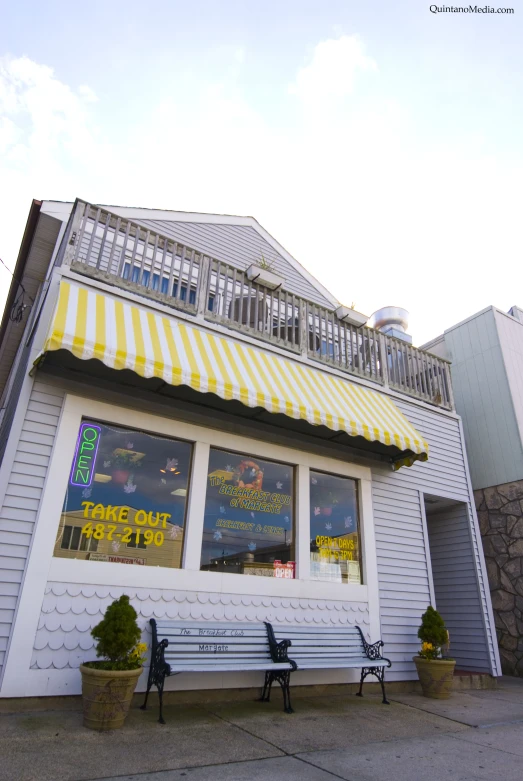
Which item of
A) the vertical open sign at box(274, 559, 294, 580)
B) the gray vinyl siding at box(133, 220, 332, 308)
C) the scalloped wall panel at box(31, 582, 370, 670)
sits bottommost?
the scalloped wall panel at box(31, 582, 370, 670)

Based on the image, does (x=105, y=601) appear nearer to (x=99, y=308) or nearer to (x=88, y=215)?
(x=99, y=308)

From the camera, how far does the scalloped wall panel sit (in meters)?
4.52

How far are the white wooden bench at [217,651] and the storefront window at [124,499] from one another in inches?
29.9

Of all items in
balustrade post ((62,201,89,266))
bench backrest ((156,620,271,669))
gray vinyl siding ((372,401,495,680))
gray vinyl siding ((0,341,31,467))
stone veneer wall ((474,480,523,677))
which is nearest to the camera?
bench backrest ((156,620,271,669))

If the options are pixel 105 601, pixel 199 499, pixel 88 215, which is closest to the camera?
pixel 105 601

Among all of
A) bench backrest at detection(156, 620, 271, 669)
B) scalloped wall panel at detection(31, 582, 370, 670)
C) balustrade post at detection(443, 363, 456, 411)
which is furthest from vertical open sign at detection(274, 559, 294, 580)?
balustrade post at detection(443, 363, 456, 411)

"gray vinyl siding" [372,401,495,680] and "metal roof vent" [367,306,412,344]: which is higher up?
"metal roof vent" [367,306,412,344]

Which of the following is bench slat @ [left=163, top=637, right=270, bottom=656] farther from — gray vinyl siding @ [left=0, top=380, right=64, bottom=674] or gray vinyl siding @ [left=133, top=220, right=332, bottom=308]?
gray vinyl siding @ [left=133, top=220, right=332, bottom=308]

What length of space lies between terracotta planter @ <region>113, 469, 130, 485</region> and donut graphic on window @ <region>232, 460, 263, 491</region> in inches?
59.7

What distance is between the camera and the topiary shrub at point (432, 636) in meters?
6.73

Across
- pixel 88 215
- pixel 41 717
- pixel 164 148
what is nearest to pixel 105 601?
pixel 41 717

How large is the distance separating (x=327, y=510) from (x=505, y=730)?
10.7 feet

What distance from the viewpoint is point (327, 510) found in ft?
23.5

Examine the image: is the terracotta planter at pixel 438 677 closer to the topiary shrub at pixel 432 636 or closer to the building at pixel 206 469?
the topiary shrub at pixel 432 636
